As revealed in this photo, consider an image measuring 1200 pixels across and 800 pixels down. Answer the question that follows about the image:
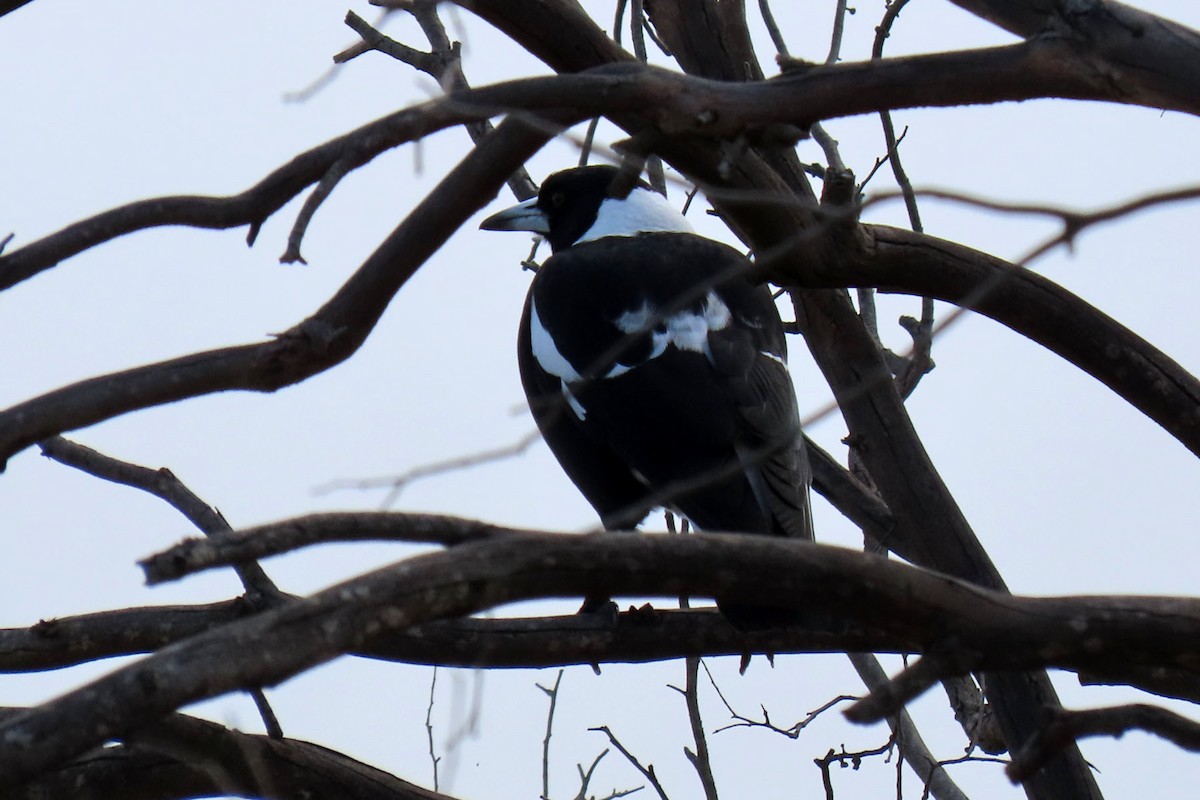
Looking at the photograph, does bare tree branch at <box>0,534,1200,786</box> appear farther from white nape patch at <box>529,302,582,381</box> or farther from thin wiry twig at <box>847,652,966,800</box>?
white nape patch at <box>529,302,582,381</box>

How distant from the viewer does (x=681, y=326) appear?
144 inches

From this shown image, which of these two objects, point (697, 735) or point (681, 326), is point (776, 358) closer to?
point (681, 326)

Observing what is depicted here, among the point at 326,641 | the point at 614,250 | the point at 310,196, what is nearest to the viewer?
the point at 326,641

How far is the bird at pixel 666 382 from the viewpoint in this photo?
133 inches

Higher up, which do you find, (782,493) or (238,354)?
(782,493)

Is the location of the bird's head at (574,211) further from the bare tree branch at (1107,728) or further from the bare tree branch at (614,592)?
the bare tree branch at (1107,728)

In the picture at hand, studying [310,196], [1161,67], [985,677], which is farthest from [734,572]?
[985,677]

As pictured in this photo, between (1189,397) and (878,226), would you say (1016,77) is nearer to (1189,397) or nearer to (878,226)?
(878,226)

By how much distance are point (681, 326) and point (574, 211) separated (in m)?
1.25

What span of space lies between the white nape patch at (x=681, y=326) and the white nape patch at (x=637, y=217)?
784 mm

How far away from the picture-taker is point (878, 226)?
3.05 meters

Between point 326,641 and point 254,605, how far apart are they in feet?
4.10

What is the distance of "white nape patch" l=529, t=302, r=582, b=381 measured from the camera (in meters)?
3.71

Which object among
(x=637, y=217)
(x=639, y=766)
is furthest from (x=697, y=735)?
(x=637, y=217)
